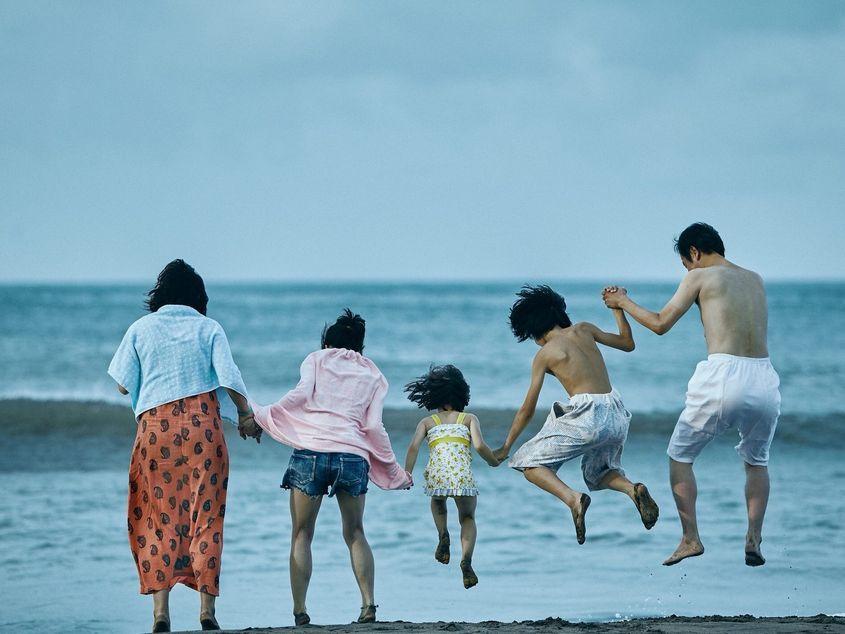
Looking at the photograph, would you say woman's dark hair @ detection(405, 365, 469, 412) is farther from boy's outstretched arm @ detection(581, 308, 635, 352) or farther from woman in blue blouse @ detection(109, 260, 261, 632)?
woman in blue blouse @ detection(109, 260, 261, 632)

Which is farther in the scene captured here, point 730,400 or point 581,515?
point 730,400

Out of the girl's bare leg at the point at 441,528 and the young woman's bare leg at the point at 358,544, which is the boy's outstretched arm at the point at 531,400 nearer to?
the girl's bare leg at the point at 441,528

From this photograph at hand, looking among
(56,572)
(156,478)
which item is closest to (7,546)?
(56,572)

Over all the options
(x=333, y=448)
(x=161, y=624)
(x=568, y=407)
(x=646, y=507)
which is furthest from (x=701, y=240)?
(x=161, y=624)

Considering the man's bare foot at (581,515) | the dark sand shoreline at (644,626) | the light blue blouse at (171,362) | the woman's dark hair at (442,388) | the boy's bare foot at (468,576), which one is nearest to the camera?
the dark sand shoreline at (644,626)

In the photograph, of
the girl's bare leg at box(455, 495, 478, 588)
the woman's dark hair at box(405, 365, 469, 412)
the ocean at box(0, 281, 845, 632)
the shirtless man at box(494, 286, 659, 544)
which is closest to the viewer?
the shirtless man at box(494, 286, 659, 544)

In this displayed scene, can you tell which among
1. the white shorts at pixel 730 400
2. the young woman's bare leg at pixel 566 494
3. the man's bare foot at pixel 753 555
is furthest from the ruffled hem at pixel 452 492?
the man's bare foot at pixel 753 555

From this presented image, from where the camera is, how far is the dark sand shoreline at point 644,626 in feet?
16.0

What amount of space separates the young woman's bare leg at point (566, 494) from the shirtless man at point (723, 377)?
0.57 meters

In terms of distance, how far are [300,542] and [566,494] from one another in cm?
135

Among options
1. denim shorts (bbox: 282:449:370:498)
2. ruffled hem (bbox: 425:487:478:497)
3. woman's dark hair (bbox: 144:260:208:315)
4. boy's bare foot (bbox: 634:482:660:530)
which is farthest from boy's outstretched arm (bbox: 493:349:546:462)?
woman's dark hair (bbox: 144:260:208:315)

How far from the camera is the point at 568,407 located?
5594mm

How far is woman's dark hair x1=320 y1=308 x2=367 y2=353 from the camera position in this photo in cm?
550

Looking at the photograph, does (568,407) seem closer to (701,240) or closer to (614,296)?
(614,296)
